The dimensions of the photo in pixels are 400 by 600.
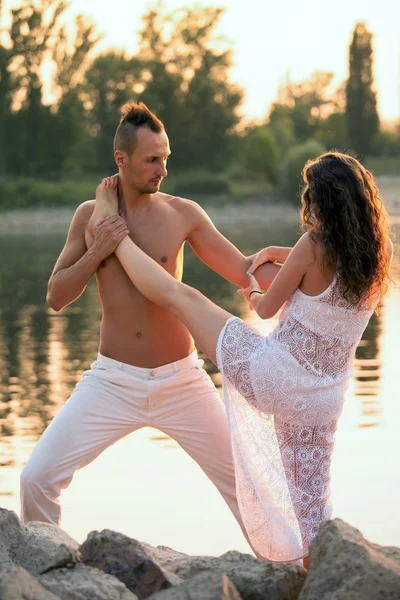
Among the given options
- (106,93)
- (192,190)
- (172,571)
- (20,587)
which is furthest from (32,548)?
(106,93)

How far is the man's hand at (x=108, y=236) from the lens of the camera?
18.7ft

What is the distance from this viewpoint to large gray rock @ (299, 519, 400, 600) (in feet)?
12.9

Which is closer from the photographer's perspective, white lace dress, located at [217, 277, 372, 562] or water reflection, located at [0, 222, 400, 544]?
white lace dress, located at [217, 277, 372, 562]

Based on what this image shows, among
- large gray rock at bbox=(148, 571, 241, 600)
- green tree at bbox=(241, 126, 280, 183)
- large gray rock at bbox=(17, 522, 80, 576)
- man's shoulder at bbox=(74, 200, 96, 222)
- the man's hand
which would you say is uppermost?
man's shoulder at bbox=(74, 200, 96, 222)

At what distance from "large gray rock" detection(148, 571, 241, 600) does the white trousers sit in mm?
1409

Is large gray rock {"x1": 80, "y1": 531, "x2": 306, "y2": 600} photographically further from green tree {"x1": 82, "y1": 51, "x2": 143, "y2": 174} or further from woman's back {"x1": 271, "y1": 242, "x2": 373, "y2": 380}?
green tree {"x1": 82, "y1": 51, "x2": 143, "y2": 174}

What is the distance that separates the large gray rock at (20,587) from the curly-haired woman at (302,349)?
1.44 meters

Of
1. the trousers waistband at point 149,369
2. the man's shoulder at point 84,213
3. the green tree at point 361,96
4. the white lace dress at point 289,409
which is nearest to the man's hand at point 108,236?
the man's shoulder at point 84,213

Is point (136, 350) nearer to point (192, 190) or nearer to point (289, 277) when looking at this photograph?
point (289, 277)

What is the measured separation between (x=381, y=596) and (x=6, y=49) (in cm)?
7294

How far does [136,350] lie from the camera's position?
5.72 meters

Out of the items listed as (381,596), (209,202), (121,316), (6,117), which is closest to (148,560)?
(381,596)

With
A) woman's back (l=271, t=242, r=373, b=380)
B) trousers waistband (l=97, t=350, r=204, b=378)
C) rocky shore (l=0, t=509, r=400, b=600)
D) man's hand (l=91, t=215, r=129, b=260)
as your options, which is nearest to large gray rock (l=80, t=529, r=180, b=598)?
rocky shore (l=0, t=509, r=400, b=600)

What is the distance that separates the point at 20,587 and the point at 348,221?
186cm
